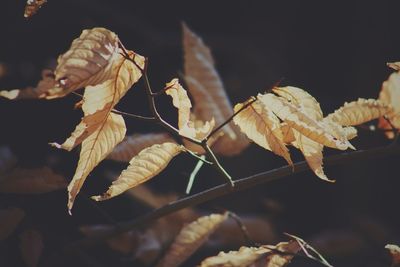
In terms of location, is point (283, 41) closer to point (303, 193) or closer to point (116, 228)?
point (303, 193)

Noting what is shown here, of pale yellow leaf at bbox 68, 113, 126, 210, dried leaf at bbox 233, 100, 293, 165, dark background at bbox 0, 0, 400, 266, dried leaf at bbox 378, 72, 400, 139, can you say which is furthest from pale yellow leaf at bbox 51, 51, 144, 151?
dark background at bbox 0, 0, 400, 266

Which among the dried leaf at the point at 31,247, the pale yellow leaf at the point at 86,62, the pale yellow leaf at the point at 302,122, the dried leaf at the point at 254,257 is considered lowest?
the dried leaf at the point at 31,247

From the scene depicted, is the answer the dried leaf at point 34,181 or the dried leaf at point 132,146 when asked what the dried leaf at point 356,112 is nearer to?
the dried leaf at point 132,146

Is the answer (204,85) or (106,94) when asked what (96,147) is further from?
(204,85)

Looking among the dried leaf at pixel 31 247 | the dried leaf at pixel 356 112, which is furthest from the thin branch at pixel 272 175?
the dried leaf at pixel 31 247

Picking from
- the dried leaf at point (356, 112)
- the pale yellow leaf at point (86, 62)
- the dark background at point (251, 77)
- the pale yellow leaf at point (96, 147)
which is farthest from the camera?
the dark background at point (251, 77)

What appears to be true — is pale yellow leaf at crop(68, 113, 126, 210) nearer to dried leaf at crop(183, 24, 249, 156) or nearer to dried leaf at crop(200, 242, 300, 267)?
dried leaf at crop(200, 242, 300, 267)

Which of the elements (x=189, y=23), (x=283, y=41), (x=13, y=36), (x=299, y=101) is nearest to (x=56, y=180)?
(x=299, y=101)
